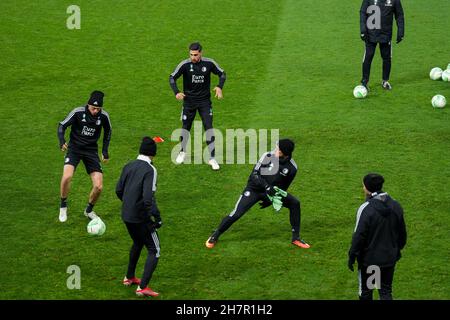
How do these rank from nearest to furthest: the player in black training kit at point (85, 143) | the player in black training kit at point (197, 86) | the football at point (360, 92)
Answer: the player in black training kit at point (85, 143), the player in black training kit at point (197, 86), the football at point (360, 92)

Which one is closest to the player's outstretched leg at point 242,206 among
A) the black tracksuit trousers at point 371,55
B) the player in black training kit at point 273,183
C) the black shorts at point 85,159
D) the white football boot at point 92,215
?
→ the player in black training kit at point 273,183

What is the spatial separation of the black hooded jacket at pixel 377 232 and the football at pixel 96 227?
15.9 feet

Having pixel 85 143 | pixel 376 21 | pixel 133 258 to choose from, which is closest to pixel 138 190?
pixel 133 258

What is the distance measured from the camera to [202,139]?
18031 millimetres

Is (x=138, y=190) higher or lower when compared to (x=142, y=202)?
higher

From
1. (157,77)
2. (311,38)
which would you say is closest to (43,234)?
(157,77)

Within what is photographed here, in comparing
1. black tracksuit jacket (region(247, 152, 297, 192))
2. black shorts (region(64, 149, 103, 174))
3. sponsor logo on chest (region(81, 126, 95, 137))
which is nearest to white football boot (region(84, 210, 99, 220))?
black shorts (region(64, 149, 103, 174))

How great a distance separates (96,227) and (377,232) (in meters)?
5.16

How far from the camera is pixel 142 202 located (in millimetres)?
11906

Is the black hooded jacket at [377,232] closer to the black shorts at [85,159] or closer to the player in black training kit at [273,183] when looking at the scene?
the player in black training kit at [273,183]

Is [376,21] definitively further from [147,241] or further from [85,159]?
[147,241]

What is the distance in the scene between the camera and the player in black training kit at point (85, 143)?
1422 cm

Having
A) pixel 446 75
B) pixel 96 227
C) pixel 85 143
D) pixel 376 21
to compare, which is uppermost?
pixel 376 21
